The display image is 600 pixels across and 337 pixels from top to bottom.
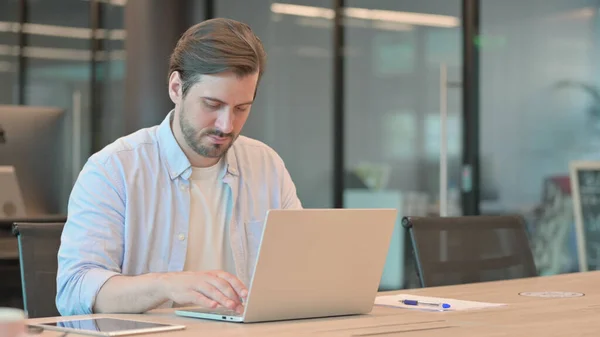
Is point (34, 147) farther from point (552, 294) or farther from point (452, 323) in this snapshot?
point (452, 323)

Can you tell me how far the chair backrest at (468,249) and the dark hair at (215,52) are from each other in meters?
0.72

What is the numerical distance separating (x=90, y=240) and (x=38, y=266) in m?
0.17

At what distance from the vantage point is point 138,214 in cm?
225

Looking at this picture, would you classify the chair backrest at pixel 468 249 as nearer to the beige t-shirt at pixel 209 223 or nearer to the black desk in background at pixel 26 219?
the beige t-shirt at pixel 209 223

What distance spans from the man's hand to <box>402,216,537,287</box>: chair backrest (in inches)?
36.2

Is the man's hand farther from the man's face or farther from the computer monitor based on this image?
the computer monitor

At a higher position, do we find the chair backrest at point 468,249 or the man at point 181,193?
the man at point 181,193

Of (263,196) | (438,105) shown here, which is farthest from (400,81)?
(263,196)

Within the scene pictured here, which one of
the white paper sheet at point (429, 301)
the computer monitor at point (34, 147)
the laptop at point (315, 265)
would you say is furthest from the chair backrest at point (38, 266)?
the computer monitor at point (34, 147)

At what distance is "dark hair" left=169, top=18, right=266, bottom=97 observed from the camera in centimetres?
222

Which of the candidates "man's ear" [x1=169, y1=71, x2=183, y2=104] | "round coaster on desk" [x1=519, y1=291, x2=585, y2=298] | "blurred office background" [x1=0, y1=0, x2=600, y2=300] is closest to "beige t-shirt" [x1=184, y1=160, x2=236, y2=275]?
"man's ear" [x1=169, y1=71, x2=183, y2=104]

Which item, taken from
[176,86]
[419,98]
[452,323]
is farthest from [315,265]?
[419,98]

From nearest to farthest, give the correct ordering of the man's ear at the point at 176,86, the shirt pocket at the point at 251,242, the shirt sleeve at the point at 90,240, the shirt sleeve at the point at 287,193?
the shirt sleeve at the point at 90,240, the man's ear at the point at 176,86, the shirt pocket at the point at 251,242, the shirt sleeve at the point at 287,193

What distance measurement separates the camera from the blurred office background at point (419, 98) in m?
6.05
